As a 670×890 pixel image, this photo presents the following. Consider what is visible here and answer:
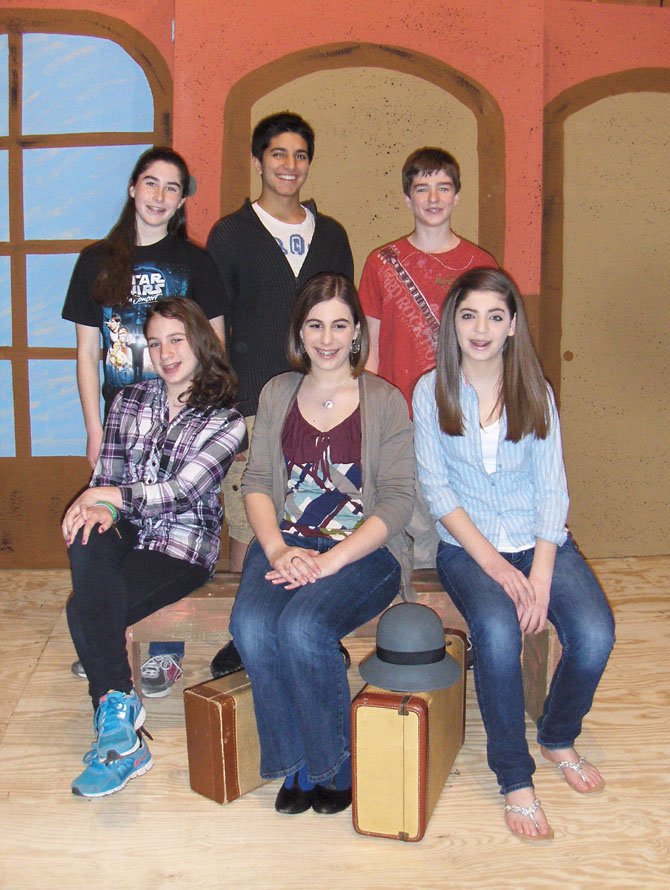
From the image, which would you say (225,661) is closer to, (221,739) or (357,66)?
(221,739)

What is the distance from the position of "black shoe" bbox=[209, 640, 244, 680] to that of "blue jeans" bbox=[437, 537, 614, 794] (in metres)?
0.83

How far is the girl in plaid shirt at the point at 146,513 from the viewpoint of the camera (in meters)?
2.18

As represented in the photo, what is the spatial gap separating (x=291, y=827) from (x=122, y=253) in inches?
69.3

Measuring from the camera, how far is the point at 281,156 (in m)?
2.80

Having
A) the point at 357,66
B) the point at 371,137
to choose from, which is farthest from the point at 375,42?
the point at 371,137

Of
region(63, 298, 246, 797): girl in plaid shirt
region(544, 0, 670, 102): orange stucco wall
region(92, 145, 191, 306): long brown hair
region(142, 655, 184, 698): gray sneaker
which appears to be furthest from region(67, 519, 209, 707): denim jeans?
region(544, 0, 670, 102): orange stucco wall

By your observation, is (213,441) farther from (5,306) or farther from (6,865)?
(5,306)

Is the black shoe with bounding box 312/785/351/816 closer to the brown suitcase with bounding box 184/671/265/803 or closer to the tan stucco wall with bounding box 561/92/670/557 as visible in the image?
the brown suitcase with bounding box 184/671/265/803

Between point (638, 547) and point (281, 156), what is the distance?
2.52 m

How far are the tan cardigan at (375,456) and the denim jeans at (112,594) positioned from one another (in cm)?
35

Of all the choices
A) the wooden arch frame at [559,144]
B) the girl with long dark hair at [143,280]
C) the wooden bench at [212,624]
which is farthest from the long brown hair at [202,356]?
the wooden arch frame at [559,144]

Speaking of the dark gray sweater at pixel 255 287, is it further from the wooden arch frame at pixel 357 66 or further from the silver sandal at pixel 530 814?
the silver sandal at pixel 530 814

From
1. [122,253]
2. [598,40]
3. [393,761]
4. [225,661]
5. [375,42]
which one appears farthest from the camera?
[598,40]

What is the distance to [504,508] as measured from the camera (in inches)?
91.7
